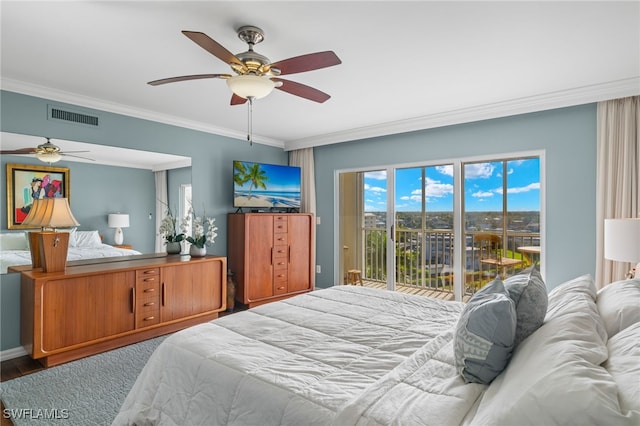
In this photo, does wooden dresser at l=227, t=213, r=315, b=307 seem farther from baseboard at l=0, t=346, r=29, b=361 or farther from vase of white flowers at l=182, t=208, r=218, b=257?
baseboard at l=0, t=346, r=29, b=361

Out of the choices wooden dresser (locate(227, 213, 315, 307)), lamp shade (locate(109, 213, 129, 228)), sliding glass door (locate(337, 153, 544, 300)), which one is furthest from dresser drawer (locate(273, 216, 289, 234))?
lamp shade (locate(109, 213, 129, 228))

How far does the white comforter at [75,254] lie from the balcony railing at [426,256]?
10.4ft

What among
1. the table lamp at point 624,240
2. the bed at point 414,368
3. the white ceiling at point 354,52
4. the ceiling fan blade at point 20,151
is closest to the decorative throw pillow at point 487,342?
the bed at point 414,368

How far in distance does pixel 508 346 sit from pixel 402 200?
3.71m

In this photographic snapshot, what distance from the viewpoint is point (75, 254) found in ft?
11.5

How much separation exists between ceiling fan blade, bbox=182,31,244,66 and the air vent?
242 cm

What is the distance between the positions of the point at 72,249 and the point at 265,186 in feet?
8.13

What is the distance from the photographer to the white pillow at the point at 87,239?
346 cm

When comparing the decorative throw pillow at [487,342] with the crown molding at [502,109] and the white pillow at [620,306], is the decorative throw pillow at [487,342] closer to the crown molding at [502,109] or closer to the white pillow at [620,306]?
the white pillow at [620,306]

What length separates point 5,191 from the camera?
10.0ft

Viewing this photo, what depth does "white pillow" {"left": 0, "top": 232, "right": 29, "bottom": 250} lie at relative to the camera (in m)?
3.09

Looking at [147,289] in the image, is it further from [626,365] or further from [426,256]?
[626,365]

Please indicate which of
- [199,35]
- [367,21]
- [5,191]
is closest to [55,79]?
[5,191]

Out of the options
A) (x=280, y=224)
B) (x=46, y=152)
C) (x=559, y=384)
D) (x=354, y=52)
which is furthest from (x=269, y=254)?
(x=559, y=384)
